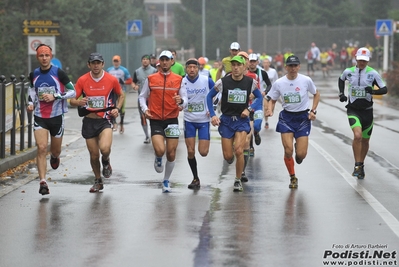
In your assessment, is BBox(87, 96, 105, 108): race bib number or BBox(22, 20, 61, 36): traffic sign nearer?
BBox(87, 96, 105, 108): race bib number

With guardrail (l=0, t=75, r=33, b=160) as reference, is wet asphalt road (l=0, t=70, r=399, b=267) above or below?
below

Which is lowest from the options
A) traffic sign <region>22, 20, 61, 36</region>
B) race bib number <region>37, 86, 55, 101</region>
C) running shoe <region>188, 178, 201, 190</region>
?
running shoe <region>188, 178, 201, 190</region>

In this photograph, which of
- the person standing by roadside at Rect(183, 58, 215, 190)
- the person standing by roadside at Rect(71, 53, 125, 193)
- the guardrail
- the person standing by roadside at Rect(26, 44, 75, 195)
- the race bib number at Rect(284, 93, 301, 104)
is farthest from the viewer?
the guardrail

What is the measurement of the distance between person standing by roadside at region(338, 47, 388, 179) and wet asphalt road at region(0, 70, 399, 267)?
494mm

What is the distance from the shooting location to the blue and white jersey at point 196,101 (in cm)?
1295

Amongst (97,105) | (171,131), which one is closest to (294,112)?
(171,131)

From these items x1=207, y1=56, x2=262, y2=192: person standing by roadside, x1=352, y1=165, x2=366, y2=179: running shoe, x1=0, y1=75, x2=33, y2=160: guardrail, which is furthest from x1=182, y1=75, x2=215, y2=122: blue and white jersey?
x1=0, y1=75, x2=33, y2=160: guardrail

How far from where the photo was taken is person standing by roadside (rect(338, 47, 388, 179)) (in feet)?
45.7

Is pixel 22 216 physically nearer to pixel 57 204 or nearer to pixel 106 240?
pixel 57 204

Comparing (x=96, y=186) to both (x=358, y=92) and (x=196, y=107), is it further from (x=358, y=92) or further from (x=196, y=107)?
(x=358, y=92)

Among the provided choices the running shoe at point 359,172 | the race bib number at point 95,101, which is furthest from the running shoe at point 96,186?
the running shoe at point 359,172

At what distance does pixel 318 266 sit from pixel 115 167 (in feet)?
26.0

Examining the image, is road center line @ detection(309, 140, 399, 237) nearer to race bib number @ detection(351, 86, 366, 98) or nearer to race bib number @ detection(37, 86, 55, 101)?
race bib number @ detection(351, 86, 366, 98)

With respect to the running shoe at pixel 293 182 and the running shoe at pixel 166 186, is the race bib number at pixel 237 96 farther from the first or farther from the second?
the running shoe at pixel 166 186
